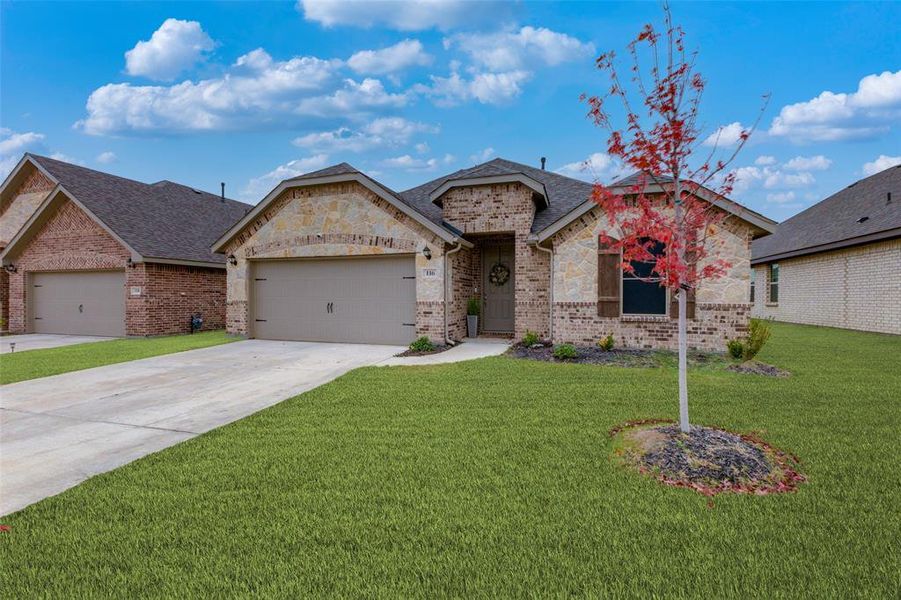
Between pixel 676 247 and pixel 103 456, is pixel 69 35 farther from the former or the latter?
pixel 676 247

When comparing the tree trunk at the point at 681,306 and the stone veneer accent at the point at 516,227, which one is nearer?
the tree trunk at the point at 681,306

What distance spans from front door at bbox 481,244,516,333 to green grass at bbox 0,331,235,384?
24.8ft

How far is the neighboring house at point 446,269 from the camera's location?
10188mm

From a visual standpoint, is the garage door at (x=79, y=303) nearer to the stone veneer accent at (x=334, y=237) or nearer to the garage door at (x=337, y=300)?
the stone veneer accent at (x=334, y=237)

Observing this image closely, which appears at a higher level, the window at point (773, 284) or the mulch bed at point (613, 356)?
the window at point (773, 284)

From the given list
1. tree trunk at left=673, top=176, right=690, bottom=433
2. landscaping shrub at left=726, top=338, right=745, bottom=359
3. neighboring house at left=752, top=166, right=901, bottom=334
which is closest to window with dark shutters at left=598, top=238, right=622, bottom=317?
landscaping shrub at left=726, top=338, right=745, bottom=359

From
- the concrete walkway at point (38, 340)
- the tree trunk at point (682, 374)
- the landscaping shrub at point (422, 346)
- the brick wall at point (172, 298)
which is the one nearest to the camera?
the tree trunk at point (682, 374)

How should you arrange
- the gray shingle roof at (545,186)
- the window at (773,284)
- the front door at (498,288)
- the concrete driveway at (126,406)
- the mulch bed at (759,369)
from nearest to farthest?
the concrete driveway at (126,406) < the mulch bed at (759,369) < the gray shingle roof at (545,186) < the front door at (498,288) < the window at (773,284)

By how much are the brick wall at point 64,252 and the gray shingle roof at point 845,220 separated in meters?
24.0

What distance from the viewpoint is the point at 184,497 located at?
3.23m

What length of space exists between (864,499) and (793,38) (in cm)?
1339

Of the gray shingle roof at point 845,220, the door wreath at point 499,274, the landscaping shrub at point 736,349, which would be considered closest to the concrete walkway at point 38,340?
the door wreath at point 499,274

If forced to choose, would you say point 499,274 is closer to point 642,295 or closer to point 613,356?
point 642,295

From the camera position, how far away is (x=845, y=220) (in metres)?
17.0
